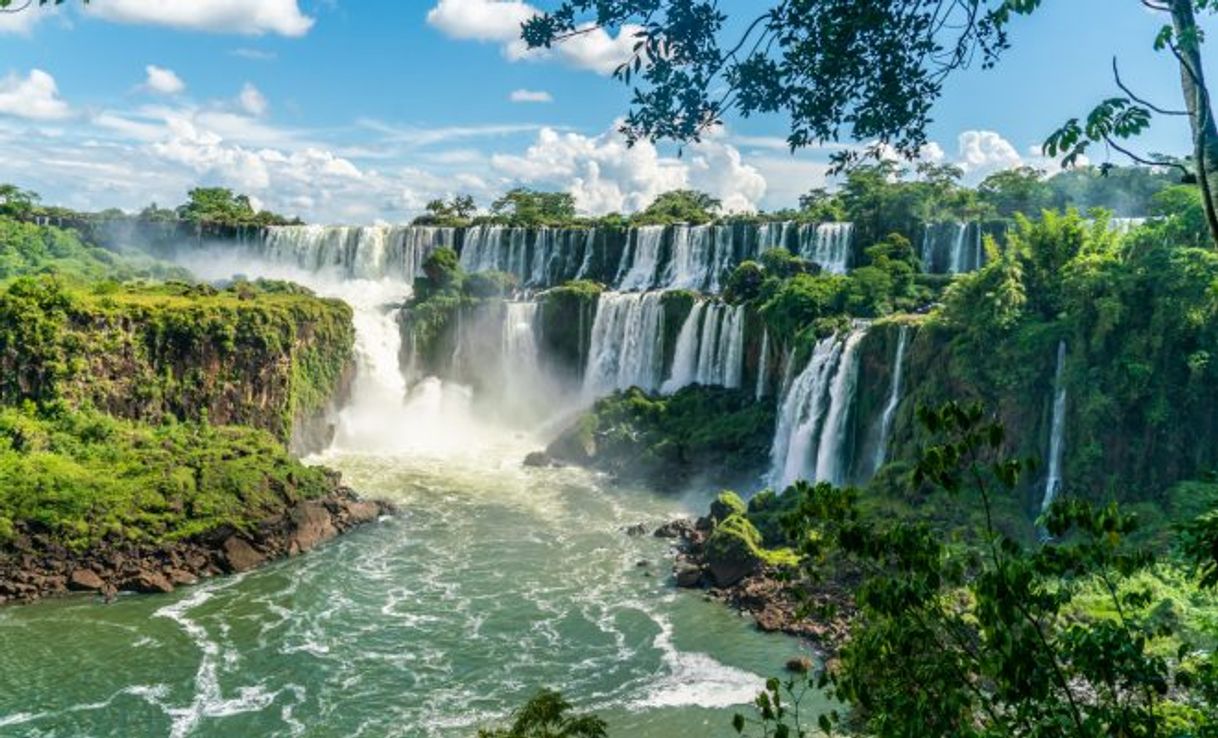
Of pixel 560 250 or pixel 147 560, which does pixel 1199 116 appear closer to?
pixel 147 560

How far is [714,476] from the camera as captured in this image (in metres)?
31.4

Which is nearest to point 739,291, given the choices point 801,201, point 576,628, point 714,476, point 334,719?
point 714,476

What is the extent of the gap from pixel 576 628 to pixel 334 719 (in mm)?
5645

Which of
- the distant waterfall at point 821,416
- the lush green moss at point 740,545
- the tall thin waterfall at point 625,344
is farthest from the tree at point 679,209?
the lush green moss at point 740,545

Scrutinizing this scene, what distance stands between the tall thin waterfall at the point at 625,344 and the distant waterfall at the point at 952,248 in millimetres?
11952

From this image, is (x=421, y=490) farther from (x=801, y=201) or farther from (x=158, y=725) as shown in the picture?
(x=801, y=201)

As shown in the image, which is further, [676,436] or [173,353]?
[676,436]

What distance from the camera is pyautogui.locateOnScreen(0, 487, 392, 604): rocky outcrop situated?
68.4 feet

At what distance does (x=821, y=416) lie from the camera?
28.2m

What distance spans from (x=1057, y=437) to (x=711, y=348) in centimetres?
1621

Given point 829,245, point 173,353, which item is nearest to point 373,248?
point 173,353

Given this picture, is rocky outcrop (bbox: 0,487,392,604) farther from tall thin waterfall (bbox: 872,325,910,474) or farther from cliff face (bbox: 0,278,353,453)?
tall thin waterfall (bbox: 872,325,910,474)

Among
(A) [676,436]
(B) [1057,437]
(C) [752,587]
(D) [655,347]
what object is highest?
(D) [655,347]

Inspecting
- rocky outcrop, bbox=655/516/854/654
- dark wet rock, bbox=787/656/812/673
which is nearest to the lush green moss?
rocky outcrop, bbox=655/516/854/654
